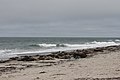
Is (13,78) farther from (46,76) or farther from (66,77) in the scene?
(66,77)

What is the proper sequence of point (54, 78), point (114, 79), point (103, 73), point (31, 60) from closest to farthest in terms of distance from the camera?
point (114, 79) → point (54, 78) → point (103, 73) → point (31, 60)

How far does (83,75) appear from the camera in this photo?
12109mm

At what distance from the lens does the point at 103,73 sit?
1248 centimetres

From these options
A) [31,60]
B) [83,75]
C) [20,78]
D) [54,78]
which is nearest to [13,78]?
[20,78]

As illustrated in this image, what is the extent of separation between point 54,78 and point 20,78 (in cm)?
154

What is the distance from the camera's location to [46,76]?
12.3 m

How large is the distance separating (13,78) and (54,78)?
74.4 inches

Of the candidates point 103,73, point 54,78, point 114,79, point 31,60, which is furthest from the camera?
point 31,60

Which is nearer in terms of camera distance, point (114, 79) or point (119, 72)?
point (114, 79)

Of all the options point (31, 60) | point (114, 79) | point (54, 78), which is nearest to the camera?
point (114, 79)

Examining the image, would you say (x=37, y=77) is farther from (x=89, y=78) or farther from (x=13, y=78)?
(x=89, y=78)

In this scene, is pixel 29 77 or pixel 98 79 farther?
pixel 29 77

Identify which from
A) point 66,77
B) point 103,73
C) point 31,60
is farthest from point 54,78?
point 31,60

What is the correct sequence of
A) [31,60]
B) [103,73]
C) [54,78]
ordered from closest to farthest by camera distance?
[54,78], [103,73], [31,60]
